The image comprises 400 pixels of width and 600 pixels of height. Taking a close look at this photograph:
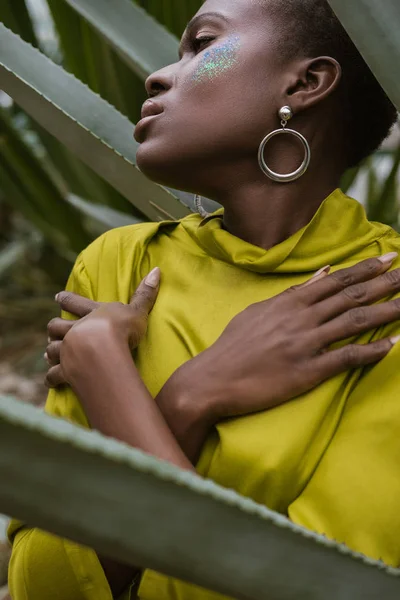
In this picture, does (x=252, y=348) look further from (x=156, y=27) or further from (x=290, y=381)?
(x=156, y=27)

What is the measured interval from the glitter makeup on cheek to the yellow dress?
133 mm

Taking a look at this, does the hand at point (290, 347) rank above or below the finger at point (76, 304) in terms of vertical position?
below

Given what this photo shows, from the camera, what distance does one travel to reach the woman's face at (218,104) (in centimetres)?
70

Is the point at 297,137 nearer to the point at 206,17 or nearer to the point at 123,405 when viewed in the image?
the point at 206,17

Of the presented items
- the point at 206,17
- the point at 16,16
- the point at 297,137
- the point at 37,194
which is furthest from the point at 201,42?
the point at 37,194

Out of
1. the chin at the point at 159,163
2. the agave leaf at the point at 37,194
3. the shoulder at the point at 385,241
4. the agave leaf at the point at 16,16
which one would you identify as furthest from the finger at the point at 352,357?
the agave leaf at the point at 37,194

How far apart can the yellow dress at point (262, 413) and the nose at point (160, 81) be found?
0.41ft

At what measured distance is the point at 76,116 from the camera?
89 cm

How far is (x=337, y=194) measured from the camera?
2.42 feet

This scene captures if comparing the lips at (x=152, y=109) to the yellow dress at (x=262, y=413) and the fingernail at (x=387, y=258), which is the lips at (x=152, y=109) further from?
the fingernail at (x=387, y=258)

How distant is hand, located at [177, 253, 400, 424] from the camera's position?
64 centimetres

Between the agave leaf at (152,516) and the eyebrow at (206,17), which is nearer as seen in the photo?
the agave leaf at (152,516)

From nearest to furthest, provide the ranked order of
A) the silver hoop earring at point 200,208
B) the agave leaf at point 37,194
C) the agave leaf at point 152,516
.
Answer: the agave leaf at point 152,516, the silver hoop earring at point 200,208, the agave leaf at point 37,194

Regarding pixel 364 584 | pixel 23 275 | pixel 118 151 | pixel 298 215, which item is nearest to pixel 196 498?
pixel 364 584
